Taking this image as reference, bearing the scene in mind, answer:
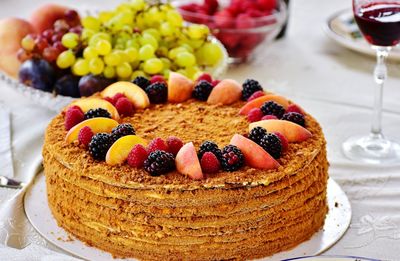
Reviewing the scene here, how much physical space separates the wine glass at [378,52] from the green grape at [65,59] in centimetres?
81

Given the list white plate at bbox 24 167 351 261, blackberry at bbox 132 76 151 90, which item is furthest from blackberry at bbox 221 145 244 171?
blackberry at bbox 132 76 151 90

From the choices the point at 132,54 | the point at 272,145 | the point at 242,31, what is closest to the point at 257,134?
the point at 272,145

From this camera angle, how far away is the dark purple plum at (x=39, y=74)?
6.75ft

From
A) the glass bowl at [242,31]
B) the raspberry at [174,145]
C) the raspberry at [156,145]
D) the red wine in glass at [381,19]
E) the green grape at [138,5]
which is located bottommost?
the glass bowl at [242,31]

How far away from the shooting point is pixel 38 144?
199 centimetres

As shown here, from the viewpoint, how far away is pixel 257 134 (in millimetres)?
1475

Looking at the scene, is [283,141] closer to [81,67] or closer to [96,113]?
[96,113]

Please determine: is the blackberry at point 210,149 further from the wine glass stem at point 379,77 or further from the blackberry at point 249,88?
the wine glass stem at point 379,77

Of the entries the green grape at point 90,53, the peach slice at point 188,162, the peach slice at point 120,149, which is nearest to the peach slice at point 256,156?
the peach slice at point 188,162

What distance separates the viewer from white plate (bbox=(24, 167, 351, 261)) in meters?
1.45

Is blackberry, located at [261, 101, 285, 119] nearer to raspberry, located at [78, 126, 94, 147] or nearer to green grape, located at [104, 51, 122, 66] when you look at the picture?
raspberry, located at [78, 126, 94, 147]

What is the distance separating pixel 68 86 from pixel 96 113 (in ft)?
1.51

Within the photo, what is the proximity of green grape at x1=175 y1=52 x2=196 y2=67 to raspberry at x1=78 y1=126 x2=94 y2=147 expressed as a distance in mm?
613

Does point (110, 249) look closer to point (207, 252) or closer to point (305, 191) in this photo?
point (207, 252)
